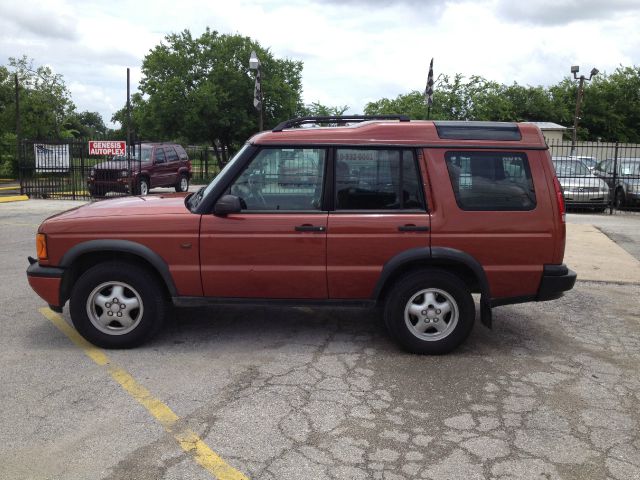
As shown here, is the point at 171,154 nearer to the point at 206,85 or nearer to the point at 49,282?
the point at 206,85

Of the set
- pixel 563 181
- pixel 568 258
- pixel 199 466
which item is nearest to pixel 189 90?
pixel 563 181

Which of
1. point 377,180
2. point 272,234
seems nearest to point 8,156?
point 272,234

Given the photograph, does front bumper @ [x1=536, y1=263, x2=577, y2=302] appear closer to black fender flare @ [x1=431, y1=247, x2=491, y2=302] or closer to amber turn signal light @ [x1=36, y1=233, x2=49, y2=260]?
black fender flare @ [x1=431, y1=247, x2=491, y2=302]

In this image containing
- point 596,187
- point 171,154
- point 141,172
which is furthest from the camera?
point 171,154

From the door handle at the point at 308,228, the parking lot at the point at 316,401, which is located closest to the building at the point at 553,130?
the parking lot at the point at 316,401

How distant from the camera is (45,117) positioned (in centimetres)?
3166

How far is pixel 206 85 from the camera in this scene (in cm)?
2734

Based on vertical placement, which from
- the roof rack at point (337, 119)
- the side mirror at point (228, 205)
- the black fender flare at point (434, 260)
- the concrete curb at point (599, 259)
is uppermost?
the roof rack at point (337, 119)

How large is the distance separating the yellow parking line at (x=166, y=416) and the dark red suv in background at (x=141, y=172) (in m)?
13.4

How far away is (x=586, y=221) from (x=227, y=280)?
39.3 ft

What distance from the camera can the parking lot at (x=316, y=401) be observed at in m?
3.29

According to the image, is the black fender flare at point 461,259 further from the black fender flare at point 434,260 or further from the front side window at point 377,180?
the front side window at point 377,180

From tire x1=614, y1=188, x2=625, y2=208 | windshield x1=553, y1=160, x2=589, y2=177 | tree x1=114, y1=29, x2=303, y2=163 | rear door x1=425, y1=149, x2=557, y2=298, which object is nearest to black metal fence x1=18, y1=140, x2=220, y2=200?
tree x1=114, y1=29, x2=303, y2=163

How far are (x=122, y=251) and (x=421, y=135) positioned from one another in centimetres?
259
